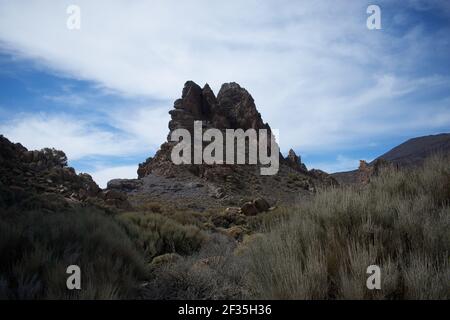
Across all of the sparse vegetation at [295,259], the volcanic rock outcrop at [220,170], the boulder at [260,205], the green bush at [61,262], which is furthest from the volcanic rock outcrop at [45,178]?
the volcanic rock outcrop at [220,170]

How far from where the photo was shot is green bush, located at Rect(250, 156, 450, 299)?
2.95 metres

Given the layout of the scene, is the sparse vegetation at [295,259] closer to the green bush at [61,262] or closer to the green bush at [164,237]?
the green bush at [61,262]

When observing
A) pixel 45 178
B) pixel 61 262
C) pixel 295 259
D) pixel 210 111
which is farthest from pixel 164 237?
pixel 210 111

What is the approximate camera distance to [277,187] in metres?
46.7

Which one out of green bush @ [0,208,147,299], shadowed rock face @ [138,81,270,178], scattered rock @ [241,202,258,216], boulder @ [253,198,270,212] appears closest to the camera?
green bush @ [0,208,147,299]

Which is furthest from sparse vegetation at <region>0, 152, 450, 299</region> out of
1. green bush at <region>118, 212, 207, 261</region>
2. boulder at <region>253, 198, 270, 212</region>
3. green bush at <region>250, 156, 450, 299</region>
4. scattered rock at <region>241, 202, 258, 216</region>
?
boulder at <region>253, 198, 270, 212</region>

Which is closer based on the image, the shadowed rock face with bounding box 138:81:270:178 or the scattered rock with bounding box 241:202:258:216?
the scattered rock with bounding box 241:202:258:216

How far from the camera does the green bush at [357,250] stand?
2.95m

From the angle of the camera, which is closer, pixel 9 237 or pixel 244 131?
pixel 9 237

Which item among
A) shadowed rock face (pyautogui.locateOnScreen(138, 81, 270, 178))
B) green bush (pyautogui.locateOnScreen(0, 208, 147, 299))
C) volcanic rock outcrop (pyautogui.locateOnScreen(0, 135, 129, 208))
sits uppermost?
shadowed rock face (pyautogui.locateOnScreen(138, 81, 270, 178))

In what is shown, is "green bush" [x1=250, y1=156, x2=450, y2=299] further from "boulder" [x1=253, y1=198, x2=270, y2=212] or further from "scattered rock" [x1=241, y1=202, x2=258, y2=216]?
"boulder" [x1=253, y1=198, x2=270, y2=212]
